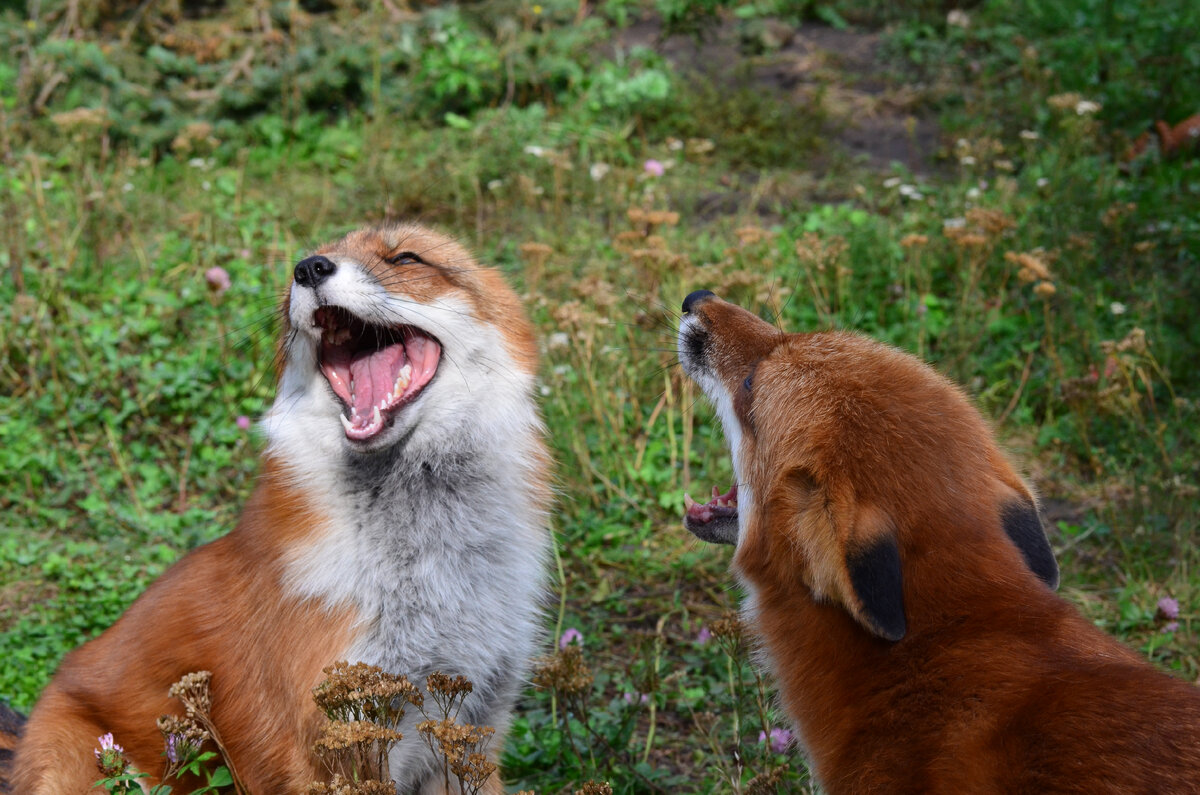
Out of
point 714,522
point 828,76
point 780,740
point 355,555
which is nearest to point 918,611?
point 714,522

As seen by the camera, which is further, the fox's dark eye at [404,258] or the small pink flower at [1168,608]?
the small pink flower at [1168,608]

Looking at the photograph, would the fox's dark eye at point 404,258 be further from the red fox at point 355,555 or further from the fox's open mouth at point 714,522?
the fox's open mouth at point 714,522

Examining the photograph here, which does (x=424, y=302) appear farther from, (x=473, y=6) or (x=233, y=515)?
(x=473, y=6)

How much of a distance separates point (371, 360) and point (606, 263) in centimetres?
359

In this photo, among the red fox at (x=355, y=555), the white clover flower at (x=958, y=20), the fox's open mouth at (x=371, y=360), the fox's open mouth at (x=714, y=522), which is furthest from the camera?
the white clover flower at (x=958, y=20)

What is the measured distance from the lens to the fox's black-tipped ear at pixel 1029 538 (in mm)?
2623

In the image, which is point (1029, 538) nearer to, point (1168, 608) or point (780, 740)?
point (780, 740)

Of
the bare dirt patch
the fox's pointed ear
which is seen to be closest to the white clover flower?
the bare dirt patch

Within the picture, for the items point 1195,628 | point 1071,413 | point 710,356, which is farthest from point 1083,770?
point 1071,413

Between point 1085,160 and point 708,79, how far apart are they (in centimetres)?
334

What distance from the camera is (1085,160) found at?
7.42m

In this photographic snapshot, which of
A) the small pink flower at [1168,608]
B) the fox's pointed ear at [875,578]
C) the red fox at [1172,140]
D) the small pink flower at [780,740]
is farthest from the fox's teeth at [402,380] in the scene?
the red fox at [1172,140]

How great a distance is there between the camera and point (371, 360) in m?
3.61

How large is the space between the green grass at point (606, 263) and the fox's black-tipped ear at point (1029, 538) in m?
0.98
